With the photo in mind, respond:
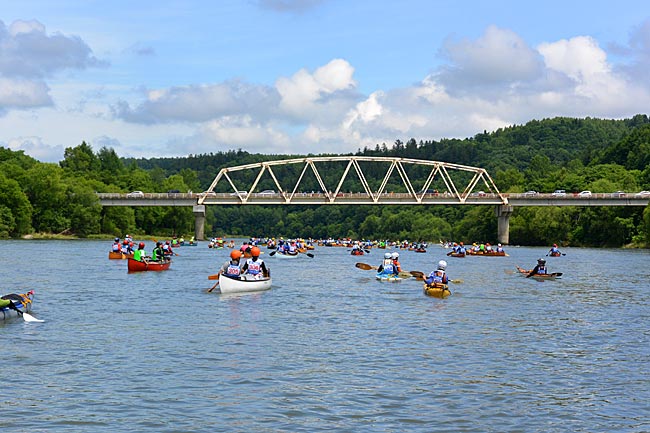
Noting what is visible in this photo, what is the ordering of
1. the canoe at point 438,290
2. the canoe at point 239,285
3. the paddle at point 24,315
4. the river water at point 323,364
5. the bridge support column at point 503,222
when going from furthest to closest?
the bridge support column at point 503,222
the canoe at point 438,290
the canoe at point 239,285
the paddle at point 24,315
the river water at point 323,364

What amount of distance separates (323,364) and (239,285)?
2144 centimetres

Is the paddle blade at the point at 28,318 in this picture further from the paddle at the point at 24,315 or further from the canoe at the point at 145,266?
the canoe at the point at 145,266

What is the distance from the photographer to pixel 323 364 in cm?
2597

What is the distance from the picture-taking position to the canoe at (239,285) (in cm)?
4609

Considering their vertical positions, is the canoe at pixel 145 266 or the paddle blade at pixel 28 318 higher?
the canoe at pixel 145 266

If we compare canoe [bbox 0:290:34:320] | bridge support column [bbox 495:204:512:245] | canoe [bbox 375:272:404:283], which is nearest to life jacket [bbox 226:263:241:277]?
canoe [bbox 0:290:34:320]

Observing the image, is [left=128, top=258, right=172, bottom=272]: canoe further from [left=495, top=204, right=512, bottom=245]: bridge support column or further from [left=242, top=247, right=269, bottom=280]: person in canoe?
[left=495, top=204, right=512, bottom=245]: bridge support column

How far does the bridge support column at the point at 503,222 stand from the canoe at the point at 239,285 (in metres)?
136

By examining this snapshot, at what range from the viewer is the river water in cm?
1975

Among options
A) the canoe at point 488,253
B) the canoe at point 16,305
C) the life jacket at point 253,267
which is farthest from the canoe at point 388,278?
the canoe at point 488,253

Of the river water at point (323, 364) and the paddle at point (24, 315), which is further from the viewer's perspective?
the paddle at point (24, 315)

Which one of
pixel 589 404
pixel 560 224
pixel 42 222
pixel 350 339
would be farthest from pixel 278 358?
pixel 560 224

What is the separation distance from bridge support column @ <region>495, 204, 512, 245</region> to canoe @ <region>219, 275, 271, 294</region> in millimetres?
136288

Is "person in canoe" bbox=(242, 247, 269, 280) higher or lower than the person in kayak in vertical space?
higher
